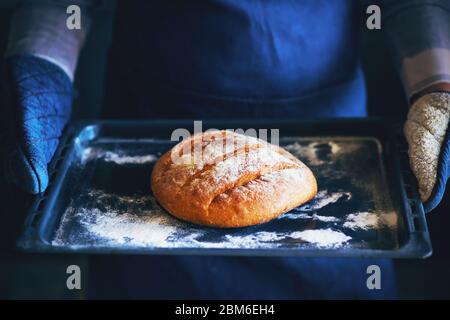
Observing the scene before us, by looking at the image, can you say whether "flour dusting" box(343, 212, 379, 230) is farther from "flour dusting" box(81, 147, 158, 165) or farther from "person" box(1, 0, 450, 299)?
"flour dusting" box(81, 147, 158, 165)

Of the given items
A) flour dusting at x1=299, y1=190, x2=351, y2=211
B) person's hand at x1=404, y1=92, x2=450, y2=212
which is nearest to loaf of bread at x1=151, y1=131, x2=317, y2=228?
flour dusting at x1=299, y1=190, x2=351, y2=211

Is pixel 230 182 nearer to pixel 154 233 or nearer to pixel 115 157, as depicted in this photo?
pixel 154 233

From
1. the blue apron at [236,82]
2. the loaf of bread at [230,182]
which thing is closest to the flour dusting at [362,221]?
the loaf of bread at [230,182]

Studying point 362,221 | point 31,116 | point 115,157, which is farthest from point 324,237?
point 31,116

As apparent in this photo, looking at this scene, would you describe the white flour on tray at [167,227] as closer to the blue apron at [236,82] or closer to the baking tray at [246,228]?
the baking tray at [246,228]
